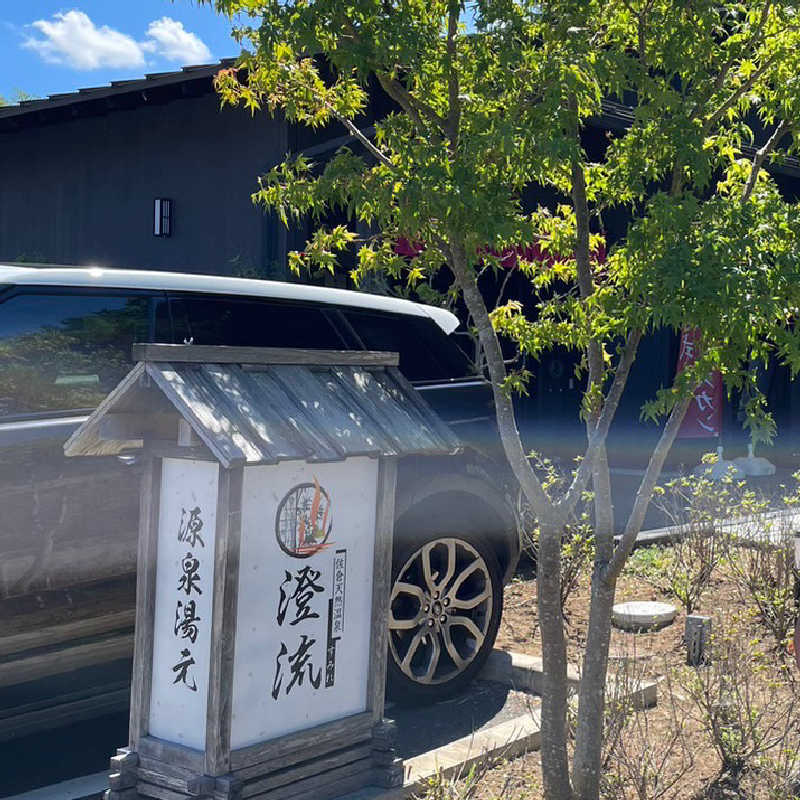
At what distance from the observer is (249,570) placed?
12.2 ft

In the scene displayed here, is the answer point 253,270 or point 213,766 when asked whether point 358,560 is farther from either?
point 253,270

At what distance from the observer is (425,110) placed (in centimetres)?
421

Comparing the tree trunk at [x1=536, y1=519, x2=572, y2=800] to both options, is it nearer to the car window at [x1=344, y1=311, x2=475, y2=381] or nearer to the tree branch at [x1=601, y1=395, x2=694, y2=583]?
the tree branch at [x1=601, y1=395, x2=694, y2=583]

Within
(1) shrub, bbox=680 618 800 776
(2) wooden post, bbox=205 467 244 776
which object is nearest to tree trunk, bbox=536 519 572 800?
(1) shrub, bbox=680 618 800 776

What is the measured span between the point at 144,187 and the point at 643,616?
407 inches

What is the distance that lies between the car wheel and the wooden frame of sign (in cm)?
99

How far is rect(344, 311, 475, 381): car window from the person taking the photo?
5.77 meters

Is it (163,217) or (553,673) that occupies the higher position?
(163,217)

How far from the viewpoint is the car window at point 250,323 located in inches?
202

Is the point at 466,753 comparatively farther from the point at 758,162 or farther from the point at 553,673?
the point at 758,162

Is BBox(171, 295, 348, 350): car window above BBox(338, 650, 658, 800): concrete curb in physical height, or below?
above

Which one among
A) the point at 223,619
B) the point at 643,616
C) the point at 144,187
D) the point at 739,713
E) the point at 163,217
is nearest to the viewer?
the point at 223,619

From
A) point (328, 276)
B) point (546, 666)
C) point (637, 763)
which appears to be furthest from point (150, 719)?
point (328, 276)

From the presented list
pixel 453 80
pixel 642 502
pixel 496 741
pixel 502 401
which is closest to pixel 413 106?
pixel 453 80
